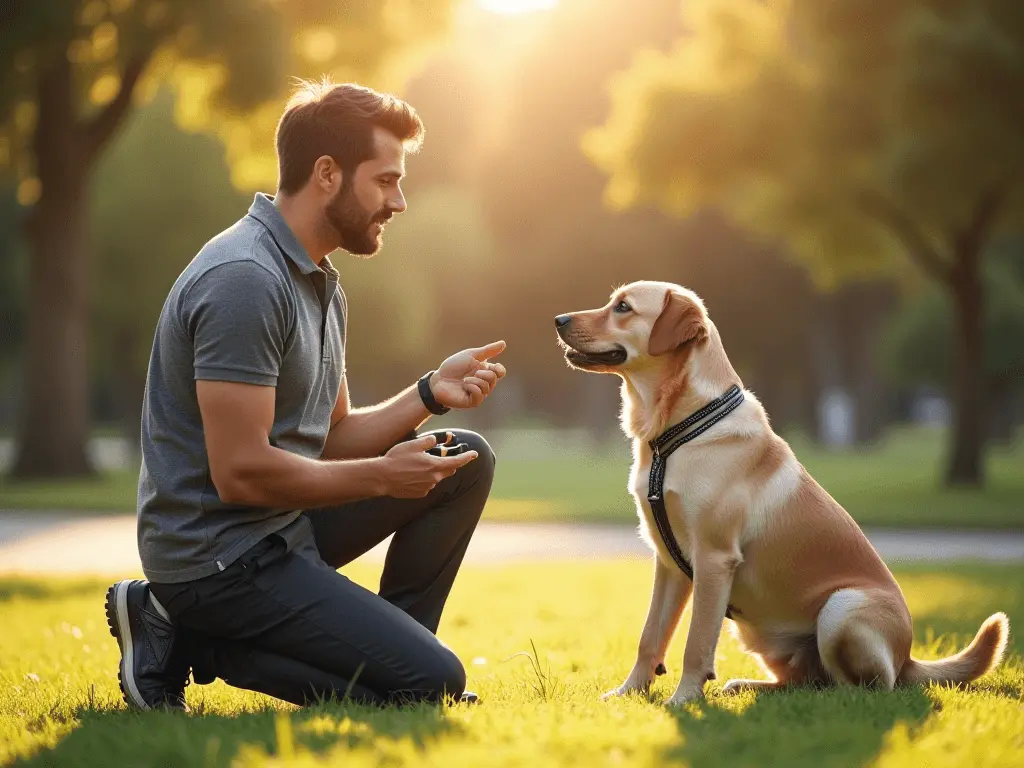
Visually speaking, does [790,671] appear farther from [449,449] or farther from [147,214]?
[147,214]

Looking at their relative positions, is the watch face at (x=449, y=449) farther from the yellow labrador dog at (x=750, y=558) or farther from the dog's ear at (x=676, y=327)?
the dog's ear at (x=676, y=327)

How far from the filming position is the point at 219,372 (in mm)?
3703

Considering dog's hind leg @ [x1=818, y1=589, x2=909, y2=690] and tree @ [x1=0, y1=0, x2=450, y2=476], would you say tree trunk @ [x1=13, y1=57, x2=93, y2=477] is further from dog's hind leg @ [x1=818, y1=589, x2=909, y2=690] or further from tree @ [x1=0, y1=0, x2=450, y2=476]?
dog's hind leg @ [x1=818, y1=589, x2=909, y2=690]

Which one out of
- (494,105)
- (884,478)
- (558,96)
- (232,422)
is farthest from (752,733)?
(494,105)

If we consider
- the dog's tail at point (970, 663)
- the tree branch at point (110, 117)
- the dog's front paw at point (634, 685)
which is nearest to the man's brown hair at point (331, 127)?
the dog's front paw at point (634, 685)

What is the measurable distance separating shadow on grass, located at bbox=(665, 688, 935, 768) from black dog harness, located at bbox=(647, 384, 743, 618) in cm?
60

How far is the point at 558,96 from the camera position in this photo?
149ft

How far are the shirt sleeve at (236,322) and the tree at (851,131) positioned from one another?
14.1 m

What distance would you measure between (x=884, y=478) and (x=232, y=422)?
67.0 feet

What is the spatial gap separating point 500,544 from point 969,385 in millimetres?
10258

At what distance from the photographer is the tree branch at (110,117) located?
18.0 m

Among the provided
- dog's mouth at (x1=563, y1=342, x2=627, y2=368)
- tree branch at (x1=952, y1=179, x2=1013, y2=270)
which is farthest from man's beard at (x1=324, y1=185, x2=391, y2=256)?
tree branch at (x1=952, y1=179, x2=1013, y2=270)

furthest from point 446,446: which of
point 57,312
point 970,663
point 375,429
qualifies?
point 57,312

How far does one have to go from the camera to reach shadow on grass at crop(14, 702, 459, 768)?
3.22 meters
